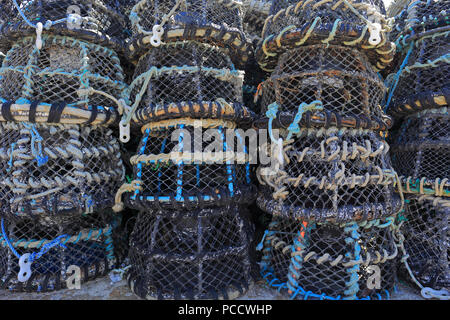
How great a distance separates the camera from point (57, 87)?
1.94 meters

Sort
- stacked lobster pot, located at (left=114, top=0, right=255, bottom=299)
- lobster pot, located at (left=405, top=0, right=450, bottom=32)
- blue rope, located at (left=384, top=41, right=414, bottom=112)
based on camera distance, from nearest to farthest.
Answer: stacked lobster pot, located at (left=114, top=0, right=255, bottom=299)
lobster pot, located at (left=405, top=0, right=450, bottom=32)
blue rope, located at (left=384, top=41, right=414, bottom=112)

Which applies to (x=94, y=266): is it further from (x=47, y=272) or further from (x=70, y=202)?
(x=70, y=202)

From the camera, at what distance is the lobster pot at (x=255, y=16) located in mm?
2623

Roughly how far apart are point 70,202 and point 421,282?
2.29m

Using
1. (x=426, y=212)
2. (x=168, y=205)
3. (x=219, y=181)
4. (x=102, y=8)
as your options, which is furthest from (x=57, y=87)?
(x=426, y=212)

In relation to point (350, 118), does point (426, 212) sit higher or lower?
lower

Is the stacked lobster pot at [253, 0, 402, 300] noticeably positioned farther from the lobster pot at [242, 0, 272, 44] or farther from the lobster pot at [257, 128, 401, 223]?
the lobster pot at [242, 0, 272, 44]

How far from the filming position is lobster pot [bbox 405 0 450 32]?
2025 millimetres

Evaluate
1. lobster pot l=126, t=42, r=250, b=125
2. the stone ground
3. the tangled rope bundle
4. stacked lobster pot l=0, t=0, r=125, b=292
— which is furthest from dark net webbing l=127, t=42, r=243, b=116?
the tangled rope bundle

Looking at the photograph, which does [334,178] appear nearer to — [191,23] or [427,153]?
[427,153]

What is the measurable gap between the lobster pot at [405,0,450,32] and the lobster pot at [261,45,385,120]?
23.5 inches

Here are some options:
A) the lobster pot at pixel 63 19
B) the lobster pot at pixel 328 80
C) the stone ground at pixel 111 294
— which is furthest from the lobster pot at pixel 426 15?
the lobster pot at pixel 63 19

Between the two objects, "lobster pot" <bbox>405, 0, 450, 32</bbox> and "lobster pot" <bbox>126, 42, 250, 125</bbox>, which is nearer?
"lobster pot" <bbox>126, 42, 250, 125</bbox>

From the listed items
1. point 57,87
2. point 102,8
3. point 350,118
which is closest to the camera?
point 350,118
